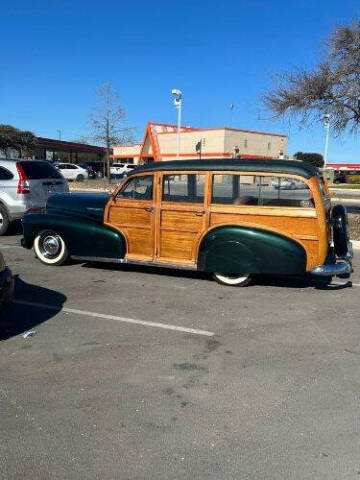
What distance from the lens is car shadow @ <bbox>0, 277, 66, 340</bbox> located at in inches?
184

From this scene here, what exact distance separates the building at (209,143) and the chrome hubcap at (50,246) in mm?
40632

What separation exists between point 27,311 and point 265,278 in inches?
141

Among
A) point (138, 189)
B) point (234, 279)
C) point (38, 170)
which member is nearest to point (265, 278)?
point (234, 279)

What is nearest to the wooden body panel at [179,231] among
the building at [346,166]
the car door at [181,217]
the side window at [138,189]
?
the car door at [181,217]

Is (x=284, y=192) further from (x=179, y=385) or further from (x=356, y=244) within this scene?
(x=356, y=244)

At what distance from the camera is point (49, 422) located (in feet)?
9.95

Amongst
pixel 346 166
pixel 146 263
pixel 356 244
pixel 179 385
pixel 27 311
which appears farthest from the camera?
pixel 346 166

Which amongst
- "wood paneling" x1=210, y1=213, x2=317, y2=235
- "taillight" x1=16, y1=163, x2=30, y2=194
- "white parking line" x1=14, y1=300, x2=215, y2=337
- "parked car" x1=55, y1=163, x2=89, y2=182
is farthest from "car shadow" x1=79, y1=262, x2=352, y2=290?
"parked car" x1=55, y1=163, x2=89, y2=182

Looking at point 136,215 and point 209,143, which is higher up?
point 209,143

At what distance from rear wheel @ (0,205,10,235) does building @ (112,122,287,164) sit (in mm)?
38017

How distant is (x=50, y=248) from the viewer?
7.41 m

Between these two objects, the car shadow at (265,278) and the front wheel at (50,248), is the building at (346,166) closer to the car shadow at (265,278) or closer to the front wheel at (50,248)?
the car shadow at (265,278)

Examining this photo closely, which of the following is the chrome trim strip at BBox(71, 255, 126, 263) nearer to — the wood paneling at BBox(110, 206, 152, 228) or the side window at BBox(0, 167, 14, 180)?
the wood paneling at BBox(110, 206, 152, 228)

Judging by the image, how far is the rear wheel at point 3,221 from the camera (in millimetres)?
10195
